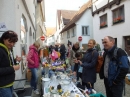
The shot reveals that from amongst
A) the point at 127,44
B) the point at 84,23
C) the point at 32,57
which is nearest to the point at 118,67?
the point at 32,57

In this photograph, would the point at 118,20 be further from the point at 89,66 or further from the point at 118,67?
the point at 118,67

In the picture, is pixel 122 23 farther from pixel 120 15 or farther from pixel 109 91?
pixel 109 91

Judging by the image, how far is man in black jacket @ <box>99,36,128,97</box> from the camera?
260 cm

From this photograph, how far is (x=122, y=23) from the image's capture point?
9984 mm

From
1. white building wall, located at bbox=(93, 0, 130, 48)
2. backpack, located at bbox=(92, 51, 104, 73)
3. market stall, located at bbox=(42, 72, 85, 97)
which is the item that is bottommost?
market stall, located at bbox=(42, 72, 85, 97)

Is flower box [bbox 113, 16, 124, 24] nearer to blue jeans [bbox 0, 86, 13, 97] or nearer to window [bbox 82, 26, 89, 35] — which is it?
window [bbox 82, 26, 89, 35]

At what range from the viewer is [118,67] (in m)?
2.65

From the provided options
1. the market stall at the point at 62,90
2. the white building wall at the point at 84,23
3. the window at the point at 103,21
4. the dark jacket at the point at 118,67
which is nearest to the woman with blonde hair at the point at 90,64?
the market stall at the point at 62,90

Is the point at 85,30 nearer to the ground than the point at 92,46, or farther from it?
farther from it

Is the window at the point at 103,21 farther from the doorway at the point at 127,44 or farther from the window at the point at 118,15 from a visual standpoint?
the doorway at the point at 127,44

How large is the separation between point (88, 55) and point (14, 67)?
189 centimetres

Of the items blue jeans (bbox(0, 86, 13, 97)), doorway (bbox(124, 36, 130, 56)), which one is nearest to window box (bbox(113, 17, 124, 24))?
doorway (bbox(124, 36, 130, 56))

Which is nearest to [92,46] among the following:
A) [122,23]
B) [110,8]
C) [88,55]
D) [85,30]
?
[88,55]

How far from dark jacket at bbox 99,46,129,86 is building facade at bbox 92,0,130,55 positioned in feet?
24.7
